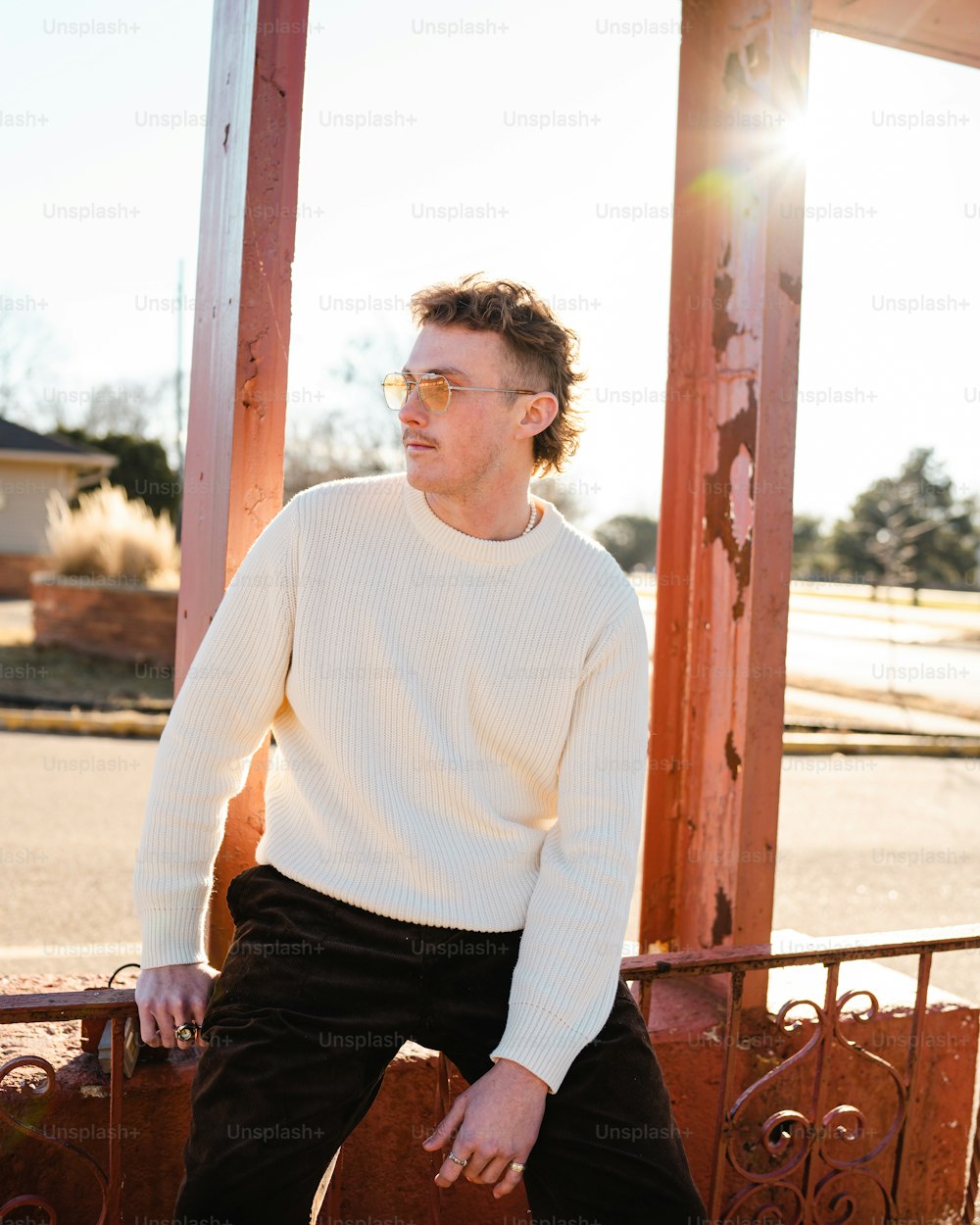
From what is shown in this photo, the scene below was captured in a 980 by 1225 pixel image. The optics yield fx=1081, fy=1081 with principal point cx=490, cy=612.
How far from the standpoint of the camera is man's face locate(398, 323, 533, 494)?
215 cm

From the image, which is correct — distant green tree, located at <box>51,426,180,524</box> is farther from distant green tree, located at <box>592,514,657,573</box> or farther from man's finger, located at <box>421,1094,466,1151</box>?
man's finger, located at <box>421,1094,466,1151</box>

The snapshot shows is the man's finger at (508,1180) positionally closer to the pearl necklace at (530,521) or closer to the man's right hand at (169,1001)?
the man's right hand at (169,1001)

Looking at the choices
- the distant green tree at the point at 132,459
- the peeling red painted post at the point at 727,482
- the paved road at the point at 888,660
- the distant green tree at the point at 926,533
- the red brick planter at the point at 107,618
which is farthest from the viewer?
the distant green tree at the point at 926,533

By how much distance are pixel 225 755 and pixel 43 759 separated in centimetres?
760

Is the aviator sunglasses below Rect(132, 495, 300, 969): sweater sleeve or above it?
above

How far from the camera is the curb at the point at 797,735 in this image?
33.4 ft

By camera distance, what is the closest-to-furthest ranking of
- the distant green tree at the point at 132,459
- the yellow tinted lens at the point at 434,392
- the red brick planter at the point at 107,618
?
the yellow tinted lens at the point at 434,392
the red brick planter at the point at 107,618
the distant green tree at the point at 132,459

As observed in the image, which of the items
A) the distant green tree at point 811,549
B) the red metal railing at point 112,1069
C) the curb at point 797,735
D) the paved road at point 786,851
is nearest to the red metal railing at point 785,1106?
the red metal railing at point 112,1069

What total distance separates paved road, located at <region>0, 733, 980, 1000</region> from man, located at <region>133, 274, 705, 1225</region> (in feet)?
7.18

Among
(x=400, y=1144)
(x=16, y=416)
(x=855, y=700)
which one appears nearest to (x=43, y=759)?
(x=400, y=1144)

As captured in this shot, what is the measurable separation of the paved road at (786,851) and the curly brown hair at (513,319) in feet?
8.81

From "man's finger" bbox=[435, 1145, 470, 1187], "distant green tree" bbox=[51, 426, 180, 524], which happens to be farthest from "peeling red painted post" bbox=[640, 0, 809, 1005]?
"distant green tree" bbox=[51, 426, 180, 524]

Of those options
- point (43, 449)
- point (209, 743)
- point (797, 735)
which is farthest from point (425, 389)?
point (43, 449)

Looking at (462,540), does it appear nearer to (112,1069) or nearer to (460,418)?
(460,418)
